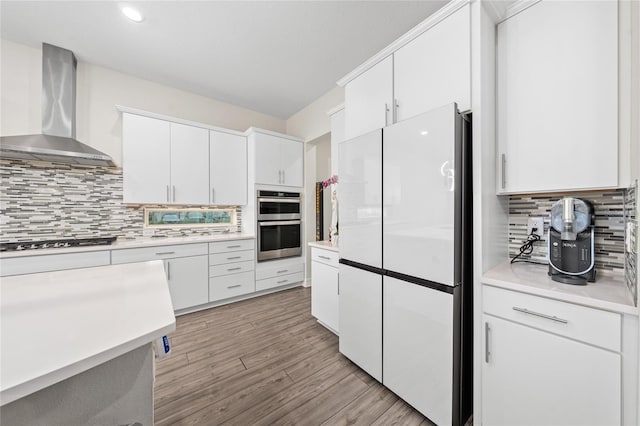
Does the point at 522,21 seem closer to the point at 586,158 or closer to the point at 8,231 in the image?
the point at 586,158

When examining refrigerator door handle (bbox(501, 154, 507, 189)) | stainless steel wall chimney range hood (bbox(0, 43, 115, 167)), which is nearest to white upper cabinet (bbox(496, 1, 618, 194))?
refrigerator door handle (bbox(501, 154, 507, 189))

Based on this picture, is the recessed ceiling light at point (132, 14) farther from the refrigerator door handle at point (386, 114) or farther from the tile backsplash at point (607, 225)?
the tile backsplash at point (607, 225)

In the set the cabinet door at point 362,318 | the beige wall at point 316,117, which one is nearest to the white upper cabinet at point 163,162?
the beige wall at point 316,117

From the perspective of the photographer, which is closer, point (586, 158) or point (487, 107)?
point (586, 158)

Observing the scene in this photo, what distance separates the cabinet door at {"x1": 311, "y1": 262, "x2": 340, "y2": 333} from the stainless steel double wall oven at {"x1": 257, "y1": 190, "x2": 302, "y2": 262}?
1205mm

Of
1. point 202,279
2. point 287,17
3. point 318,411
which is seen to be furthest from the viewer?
point 202,279

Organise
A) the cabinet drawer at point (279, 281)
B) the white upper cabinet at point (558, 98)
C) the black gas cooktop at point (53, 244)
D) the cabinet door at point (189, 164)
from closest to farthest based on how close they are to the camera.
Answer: the white upper cabinet at point (558, 98) → the black gas cooktop at point (53, 244) → the cabinet door at point (189, 164) → the cabinet drawer at point (279, 281)

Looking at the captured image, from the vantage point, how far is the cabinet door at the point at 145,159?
2.73 m

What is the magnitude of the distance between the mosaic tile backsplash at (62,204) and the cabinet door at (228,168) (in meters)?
0.97

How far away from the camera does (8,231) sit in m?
2.34

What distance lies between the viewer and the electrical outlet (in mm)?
1482

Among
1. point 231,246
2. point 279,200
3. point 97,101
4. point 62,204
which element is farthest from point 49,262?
point 279,200

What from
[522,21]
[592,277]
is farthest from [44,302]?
[522,21]

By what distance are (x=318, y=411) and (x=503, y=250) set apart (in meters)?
1.54
